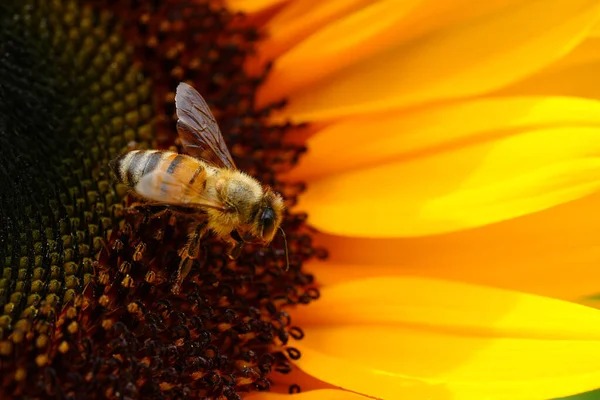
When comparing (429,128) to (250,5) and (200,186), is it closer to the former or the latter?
(250,5)

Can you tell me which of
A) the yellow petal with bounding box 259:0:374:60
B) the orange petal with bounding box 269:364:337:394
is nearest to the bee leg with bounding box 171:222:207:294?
the orange petal with bounding box 269:364:337:394

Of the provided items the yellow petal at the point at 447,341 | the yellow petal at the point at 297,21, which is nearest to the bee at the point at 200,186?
the yellow petal at the point at 447,341

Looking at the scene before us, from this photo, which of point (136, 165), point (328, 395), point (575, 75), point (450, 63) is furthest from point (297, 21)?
point (328, 395)

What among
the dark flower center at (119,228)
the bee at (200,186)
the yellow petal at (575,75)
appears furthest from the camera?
the yellow petal at (575,75)

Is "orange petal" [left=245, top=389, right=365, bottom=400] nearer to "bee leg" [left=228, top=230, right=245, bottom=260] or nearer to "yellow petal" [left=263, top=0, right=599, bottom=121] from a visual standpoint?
"bee leg" [left=228, top=230, right=245, bottom=260]

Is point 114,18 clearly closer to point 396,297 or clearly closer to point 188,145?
point 188,145

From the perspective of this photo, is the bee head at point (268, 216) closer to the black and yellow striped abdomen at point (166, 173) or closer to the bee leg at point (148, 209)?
the black and yellow striped abdomen at point (166, 173)
